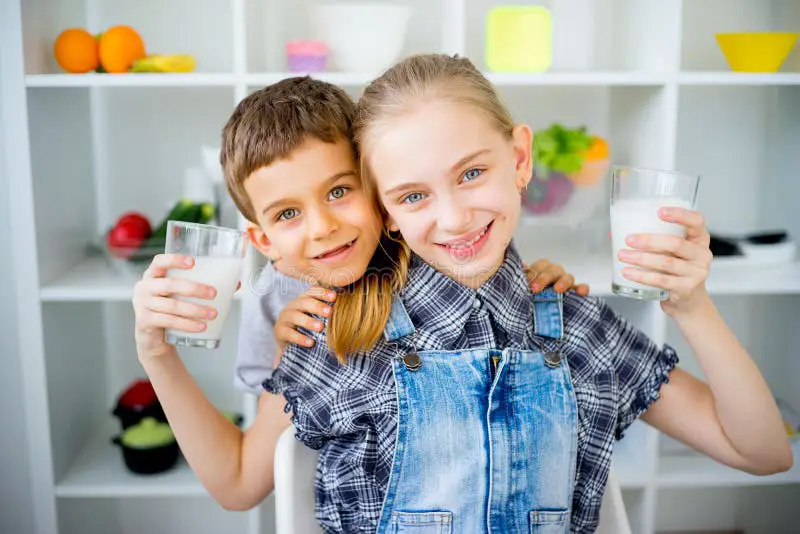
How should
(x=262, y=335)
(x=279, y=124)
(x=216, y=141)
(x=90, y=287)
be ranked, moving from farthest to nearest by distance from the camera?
(x=216, y=141)
(x=90, y=287)
(x=262, y=335)
(x=279, y=124)

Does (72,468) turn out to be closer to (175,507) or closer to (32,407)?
(32,407)

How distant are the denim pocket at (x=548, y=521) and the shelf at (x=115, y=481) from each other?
3.86 feet

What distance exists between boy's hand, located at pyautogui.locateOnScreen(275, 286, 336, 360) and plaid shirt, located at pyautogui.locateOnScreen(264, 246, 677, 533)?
0.02 metres

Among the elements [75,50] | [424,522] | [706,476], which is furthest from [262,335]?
[706,476]

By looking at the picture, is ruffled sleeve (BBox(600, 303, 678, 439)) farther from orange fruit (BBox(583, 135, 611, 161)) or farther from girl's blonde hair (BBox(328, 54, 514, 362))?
orange fruit (BBox(583, 135, 611, 161))

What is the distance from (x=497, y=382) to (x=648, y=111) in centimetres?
115

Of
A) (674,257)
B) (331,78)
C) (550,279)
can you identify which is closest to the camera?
(674,257)

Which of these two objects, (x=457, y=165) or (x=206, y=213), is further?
(x=206, y=213)

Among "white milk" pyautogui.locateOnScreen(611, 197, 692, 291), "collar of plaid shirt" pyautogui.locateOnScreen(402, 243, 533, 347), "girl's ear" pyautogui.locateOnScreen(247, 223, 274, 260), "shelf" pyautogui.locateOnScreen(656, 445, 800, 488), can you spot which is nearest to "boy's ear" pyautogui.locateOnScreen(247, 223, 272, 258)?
"girl's ear" pyautogui.locateOnScreen(247, 223, 274, 260)

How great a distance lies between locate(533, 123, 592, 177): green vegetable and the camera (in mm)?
1986

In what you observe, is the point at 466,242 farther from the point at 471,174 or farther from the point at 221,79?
the point at 221,79

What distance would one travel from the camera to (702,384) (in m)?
1.21

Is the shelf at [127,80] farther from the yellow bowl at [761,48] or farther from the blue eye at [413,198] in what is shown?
the yellow bowl at [761,48]

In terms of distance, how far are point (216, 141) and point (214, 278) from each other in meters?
1.33
